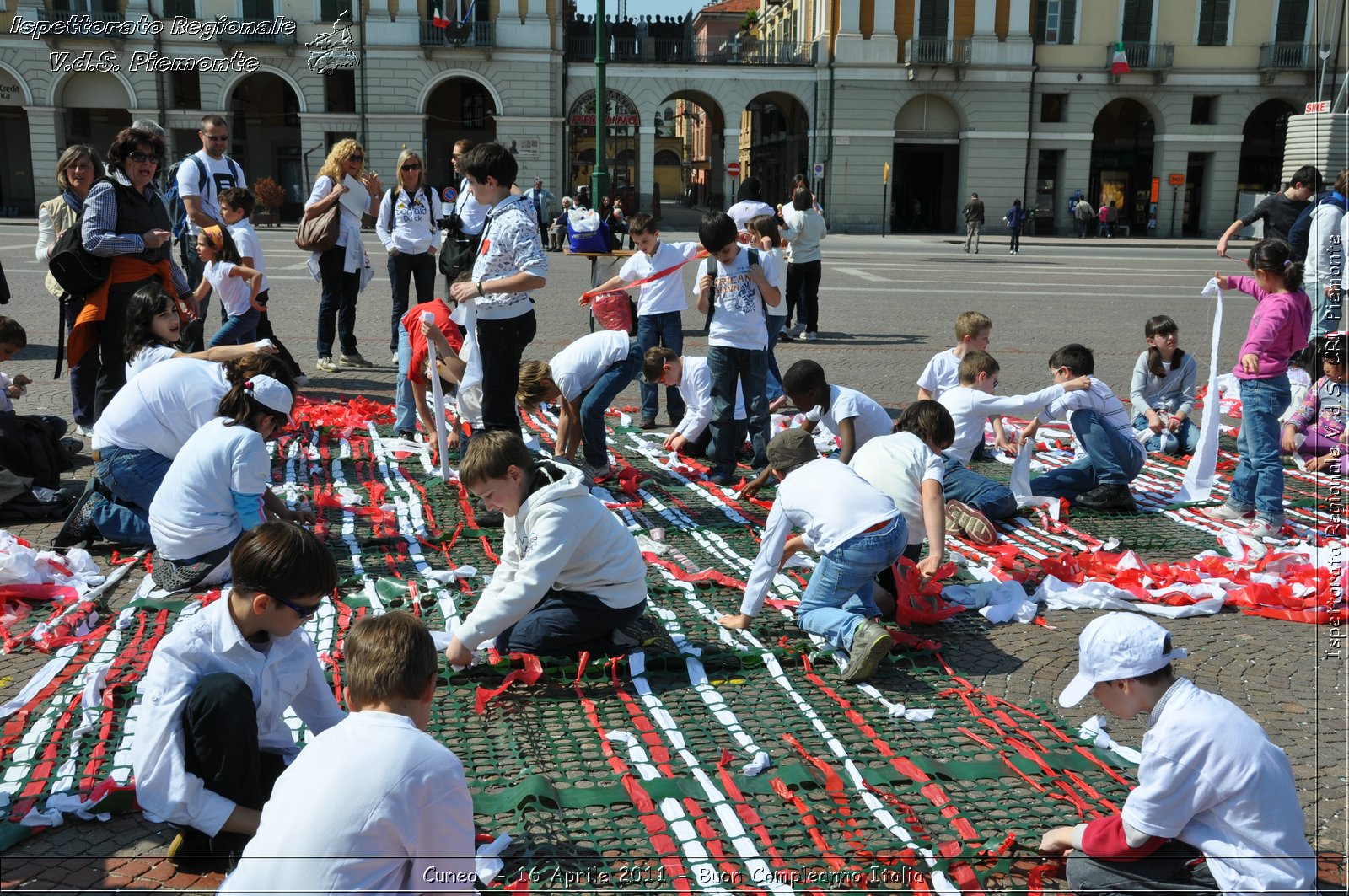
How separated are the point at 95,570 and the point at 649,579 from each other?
2.56 metres

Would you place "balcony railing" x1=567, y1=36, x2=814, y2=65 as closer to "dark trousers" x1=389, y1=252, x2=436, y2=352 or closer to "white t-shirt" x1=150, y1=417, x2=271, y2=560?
"dark trousers" x1=389, y1=252, x2=436, y2=352

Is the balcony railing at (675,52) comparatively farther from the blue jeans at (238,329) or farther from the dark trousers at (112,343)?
the dark trousers at (112,343)

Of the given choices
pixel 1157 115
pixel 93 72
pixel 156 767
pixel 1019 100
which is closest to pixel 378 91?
pixel 93 72

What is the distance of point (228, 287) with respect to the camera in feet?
27.1

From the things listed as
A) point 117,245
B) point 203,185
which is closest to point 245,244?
point 203,185

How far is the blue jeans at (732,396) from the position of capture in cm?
713

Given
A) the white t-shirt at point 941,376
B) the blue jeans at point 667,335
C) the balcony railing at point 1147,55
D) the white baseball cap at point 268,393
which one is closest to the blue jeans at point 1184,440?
the white t-shirt at point 941,376

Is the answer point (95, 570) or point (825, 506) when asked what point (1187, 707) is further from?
point (95, 570)

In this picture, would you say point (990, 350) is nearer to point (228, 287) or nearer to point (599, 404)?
point (599, 404)

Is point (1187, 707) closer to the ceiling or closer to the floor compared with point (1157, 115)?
closer to the floor

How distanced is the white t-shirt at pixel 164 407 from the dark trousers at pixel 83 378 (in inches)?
87.9

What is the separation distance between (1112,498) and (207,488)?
4964mm

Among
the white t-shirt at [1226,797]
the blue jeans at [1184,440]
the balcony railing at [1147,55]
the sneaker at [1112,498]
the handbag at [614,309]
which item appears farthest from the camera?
the balcony railing at [1147,55]

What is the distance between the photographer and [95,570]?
5.20 metres
